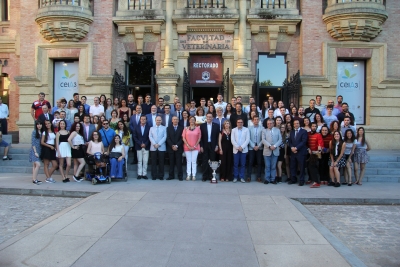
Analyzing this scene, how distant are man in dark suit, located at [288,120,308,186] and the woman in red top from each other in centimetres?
57

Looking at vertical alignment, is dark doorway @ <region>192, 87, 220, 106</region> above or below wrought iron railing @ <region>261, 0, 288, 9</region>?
below

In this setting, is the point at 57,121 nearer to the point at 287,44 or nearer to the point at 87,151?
the point at 87,151

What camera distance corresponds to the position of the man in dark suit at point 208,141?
1112 centimetres

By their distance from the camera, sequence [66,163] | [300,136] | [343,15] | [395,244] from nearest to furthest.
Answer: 1. [395,244]
2. [300,136]
3. [66,163]
4. [343,15]

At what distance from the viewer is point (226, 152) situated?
11.1 metres

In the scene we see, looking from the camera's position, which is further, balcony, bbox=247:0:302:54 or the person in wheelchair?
balcony, bbox=247:0:302:54

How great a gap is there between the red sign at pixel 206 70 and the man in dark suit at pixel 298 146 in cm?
589

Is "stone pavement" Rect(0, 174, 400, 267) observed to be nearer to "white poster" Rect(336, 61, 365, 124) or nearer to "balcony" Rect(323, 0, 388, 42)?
"white poster" Rect(336, 61, 365, 124)

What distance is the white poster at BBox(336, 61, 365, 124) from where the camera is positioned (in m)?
15.5

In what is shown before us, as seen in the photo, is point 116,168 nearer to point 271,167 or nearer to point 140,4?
point 271,167

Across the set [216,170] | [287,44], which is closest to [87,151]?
[216,170]

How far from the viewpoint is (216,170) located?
1143cm

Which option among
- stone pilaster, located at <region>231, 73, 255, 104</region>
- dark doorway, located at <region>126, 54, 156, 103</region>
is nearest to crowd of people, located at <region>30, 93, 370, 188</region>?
stone pilaster, located at <region>231, 73, 255, 104</region>

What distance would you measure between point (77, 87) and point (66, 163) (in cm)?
561
